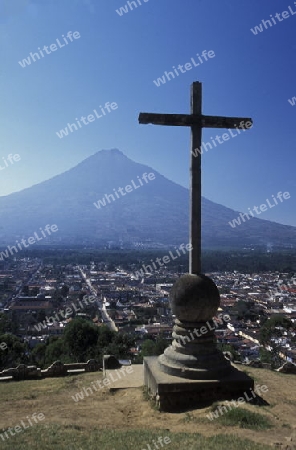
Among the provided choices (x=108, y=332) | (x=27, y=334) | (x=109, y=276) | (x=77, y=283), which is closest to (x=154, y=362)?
(x=108, y=332)

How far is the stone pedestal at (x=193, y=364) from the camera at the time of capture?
5.89 meters

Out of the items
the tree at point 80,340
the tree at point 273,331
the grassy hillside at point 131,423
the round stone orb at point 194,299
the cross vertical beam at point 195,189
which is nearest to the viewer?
the grassy hillside at point 131,423

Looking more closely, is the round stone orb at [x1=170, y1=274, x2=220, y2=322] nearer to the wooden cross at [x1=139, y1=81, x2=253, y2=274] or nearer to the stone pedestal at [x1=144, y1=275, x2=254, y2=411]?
the stone pedestal at [x1=144, y1=275, x2=254, y2=411]

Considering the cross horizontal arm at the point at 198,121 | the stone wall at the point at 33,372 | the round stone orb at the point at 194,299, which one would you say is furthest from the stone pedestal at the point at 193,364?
the stone wall at the point at 33,372

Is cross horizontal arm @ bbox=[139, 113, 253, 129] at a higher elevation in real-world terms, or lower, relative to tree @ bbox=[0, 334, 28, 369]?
higher

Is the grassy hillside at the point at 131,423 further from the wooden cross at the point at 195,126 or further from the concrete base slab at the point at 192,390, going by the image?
the wooden cross at the point at 195,126

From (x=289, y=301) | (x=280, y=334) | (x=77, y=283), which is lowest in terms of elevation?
(x=289, y=301)

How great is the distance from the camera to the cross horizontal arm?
6902 mm

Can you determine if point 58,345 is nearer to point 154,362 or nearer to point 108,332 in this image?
point 108,332

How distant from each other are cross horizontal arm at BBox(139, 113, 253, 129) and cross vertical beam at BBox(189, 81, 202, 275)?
92 mm

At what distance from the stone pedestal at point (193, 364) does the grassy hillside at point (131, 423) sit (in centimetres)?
33

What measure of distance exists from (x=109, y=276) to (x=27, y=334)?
46.3m

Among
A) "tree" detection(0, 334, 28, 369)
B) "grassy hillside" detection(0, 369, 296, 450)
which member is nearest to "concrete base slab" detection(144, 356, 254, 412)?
"grassy hillside" detection(0, 369, 296, 450)

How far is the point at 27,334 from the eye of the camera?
35.5 m
